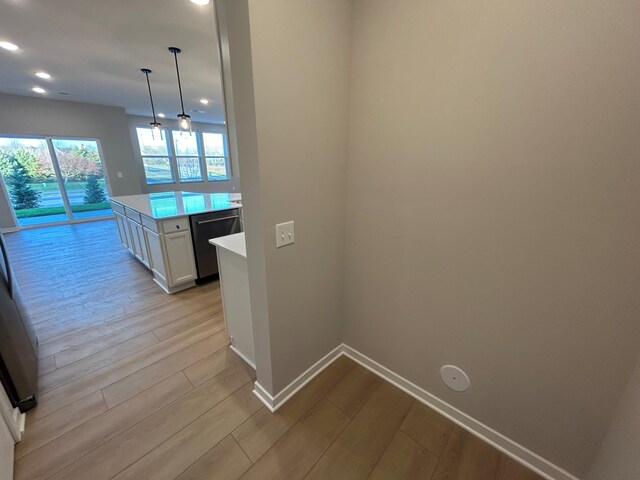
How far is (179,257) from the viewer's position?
2889 millimetres

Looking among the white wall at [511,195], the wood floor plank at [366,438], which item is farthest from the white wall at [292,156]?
the wood floor plank at [366,438]

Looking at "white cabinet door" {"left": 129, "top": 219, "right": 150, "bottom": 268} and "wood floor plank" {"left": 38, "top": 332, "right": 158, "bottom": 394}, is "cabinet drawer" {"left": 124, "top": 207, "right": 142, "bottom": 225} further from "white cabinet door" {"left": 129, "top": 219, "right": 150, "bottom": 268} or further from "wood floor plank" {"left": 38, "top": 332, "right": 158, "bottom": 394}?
"wood floor plank" {"left": 38, "top": 332, "right": 158, "bottom": 394}

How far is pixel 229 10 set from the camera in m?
1.04

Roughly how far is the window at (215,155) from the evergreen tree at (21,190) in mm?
4317

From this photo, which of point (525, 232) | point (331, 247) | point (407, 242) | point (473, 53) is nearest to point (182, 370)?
point (331, 247)

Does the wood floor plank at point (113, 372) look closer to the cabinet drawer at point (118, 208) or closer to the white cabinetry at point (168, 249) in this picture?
the white cabinetry at point (168, 249)

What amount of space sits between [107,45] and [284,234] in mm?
3599

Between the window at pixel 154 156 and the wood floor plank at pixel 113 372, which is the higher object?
the window at pixel 154 156

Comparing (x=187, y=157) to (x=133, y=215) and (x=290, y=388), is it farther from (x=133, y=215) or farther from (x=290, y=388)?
(x=290, y=388)

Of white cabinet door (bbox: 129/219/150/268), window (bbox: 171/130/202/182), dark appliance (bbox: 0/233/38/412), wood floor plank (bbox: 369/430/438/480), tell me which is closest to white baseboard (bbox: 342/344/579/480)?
wood floor plank (bbox: 369/430/438/480)

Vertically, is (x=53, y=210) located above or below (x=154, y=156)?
below

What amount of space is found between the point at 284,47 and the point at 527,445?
7.18 feet

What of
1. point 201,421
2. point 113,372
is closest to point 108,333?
point 113,372

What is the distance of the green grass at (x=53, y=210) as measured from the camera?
5.94 metres
